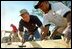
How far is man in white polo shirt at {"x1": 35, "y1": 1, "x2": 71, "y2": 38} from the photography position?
240 cm

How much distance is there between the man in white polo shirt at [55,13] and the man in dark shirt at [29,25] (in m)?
0.10

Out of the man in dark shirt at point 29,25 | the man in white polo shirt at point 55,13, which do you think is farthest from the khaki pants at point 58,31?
the man in dark shirt at point 29,25

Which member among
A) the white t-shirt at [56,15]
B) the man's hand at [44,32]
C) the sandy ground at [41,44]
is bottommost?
the sandy ground at [41,44]

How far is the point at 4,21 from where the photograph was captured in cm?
242

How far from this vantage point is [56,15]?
2.42m

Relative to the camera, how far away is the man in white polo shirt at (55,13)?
7.88 feet

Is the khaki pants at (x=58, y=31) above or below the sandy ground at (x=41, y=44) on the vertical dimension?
above

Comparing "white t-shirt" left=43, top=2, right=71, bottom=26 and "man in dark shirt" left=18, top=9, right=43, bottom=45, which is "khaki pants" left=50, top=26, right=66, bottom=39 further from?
"man in dark shirt" left=18, top=9, right=43, bottom=45

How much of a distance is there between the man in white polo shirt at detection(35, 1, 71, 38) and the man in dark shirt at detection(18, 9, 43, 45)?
0.10 m

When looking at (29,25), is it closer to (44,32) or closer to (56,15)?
(44,32)

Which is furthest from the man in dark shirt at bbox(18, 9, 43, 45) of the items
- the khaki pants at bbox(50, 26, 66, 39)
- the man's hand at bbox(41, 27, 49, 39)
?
the khaki pants at bbox(50, 26, 66, 39)

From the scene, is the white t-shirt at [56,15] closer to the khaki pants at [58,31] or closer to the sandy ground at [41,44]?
the khaki pants at [58,31]

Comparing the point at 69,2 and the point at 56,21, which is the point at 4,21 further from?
the point at 69,2

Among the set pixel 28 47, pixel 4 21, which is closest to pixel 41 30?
pixel 28 47
